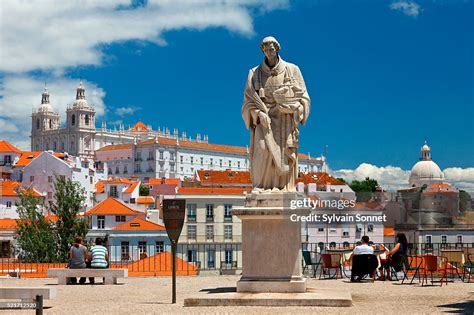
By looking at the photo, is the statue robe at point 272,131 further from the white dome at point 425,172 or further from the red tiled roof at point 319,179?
the white dome at point 425,172

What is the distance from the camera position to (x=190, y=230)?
66.2m

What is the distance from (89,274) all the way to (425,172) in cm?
14941

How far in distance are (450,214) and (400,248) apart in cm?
1748

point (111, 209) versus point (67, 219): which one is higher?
point (111, 209)

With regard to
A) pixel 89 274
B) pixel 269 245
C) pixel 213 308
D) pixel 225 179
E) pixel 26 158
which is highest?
pixel 26 158

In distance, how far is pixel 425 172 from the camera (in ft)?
526

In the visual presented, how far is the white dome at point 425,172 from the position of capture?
158450mm

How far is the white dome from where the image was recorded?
15845 cm

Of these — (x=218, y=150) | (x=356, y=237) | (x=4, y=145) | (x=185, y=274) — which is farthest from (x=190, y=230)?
(x=218, y=150)

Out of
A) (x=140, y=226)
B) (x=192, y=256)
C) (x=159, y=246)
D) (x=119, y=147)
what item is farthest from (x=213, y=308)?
(x=119, y=147)

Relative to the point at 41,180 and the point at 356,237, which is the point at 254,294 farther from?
the point at 41,180

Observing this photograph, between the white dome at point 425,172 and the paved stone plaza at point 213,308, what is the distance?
144698 millimetres

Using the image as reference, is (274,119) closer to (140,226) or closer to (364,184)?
(140,226)

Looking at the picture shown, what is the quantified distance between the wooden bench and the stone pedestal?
568cm
